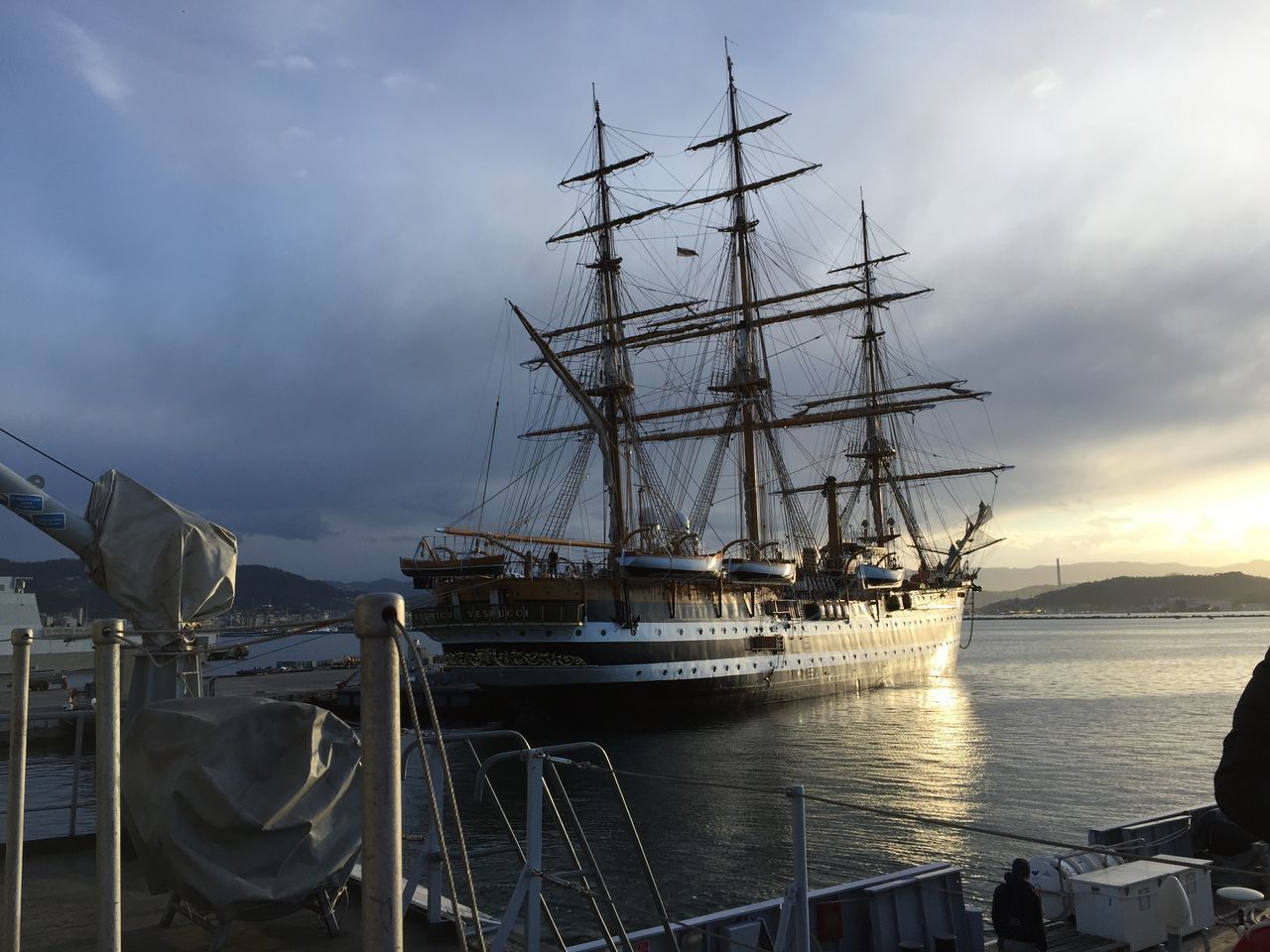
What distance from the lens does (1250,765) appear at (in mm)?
2654

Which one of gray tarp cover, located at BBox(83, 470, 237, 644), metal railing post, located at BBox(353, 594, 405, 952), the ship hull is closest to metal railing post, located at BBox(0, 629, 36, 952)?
gray tarp cover, located at BBox(83, 470, 237, 644)

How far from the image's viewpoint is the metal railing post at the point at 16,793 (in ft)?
15.9

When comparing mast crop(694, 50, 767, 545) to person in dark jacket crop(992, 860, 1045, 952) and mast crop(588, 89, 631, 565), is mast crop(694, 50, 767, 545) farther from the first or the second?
person in dark jacket crop(992, 860, 1045, 952)

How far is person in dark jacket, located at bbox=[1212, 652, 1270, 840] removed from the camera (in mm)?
2633

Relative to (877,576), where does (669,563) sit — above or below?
above

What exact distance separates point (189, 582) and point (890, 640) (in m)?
51.2

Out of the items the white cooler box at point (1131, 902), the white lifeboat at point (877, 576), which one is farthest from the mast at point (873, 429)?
the white cooler box at point (1131, 902)

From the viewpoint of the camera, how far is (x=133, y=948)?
628 cm

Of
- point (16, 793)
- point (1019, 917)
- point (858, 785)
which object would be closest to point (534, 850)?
point (16, 793)

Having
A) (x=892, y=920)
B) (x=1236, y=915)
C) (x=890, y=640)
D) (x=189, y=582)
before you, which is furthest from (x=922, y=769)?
(x=890, y=640)

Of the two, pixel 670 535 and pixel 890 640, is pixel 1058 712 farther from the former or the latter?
pixel 670 535

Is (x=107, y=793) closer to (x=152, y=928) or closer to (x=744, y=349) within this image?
(x=152, y=928)

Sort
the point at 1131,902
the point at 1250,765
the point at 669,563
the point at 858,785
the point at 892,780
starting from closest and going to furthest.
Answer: the point at 1250,765, the point at 1131,902, the point at 858,785, the point at 892,780, the point at 669,563

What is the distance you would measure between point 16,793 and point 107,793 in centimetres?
149
